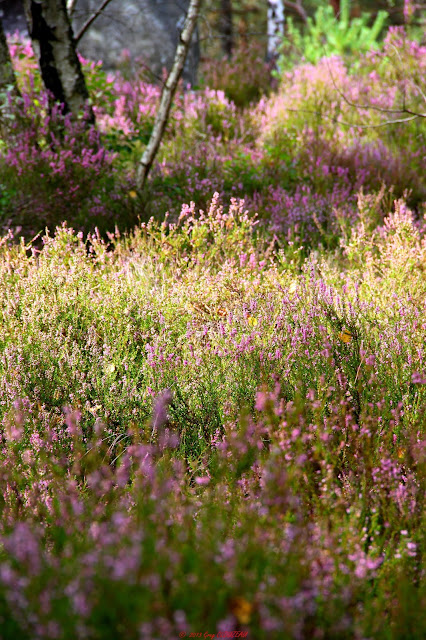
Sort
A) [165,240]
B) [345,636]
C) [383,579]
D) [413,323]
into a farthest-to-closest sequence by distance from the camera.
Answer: [165,240]
[413,323]
[383,579]
[345,636]

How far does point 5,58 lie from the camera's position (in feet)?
21.1

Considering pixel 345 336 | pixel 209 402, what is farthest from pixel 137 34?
pixel 209 402

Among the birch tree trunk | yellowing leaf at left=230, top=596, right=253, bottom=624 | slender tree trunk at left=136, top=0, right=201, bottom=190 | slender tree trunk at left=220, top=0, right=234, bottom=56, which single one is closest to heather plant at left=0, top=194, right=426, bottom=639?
yellowing leaf at left=230, top=596, right=253, bottom=624

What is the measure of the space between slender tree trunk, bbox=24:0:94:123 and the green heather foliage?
0.89 feet

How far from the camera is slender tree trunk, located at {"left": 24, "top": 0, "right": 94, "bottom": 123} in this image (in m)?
5.35

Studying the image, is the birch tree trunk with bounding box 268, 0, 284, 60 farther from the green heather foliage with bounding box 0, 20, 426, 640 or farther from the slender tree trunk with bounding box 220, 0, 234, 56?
the green heather foliage with bounding box 0, 20, 426, 640

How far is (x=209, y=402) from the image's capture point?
8.42 ft

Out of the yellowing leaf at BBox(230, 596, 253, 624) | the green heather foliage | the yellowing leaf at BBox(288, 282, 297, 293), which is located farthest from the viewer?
the yellowing leaf at BBox(288, 282, 297, 293)

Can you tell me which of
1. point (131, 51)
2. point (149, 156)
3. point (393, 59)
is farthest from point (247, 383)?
point (131, 51)

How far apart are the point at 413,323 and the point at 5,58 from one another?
5845 millimetres

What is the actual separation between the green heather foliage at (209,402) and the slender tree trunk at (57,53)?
0.27m

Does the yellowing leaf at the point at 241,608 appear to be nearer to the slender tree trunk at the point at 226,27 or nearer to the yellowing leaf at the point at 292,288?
the yellowing leaf at the point at 292,288

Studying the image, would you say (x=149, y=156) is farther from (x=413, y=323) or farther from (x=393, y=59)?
(x=393, y=59)

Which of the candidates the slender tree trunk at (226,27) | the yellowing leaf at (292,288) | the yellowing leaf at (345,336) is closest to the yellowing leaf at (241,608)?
the yellowing leaf at (345,336)
